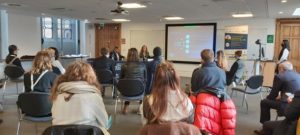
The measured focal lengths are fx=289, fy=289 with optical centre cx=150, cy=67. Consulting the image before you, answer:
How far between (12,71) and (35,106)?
3255 millimetres

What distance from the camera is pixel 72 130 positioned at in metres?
2.02

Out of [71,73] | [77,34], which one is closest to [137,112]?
[71,73]

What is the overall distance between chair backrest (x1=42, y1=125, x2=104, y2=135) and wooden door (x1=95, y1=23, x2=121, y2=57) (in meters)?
12.3

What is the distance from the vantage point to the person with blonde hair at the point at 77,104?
2.21m

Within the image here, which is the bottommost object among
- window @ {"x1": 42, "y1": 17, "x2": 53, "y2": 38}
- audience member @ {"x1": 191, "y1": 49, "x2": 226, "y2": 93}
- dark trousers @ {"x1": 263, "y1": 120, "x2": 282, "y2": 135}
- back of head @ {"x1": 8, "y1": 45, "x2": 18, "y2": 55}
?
dark trousers @ {"x1": 263, "y1": 120, "x2": 282, "y2": 135}

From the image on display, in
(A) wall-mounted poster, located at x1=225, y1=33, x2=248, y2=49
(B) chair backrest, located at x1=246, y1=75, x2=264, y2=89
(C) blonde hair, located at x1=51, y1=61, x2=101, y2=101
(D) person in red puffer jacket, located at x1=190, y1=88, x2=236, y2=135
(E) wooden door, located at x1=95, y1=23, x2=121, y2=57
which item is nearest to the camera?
(C) blonde hair, located at x1=51, y1=61, x2=101, y2=101

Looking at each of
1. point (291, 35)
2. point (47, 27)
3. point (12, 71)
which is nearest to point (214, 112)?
point (12, 71)

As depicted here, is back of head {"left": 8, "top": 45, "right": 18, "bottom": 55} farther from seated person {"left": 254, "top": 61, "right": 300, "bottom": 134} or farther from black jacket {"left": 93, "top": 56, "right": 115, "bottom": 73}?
seated person {"left": 254, "top": 61, "right": 300, "bottom": 134}

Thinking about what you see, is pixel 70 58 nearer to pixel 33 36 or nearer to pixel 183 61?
pixel 33 36

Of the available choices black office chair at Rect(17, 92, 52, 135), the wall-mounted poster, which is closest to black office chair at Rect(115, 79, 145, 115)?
black office chair at Rect(17, 92, 52, 135)

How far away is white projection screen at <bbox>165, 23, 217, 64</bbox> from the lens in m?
12.1

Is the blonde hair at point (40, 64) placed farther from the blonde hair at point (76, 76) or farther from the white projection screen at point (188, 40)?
the white projection screen at point (188, 40)

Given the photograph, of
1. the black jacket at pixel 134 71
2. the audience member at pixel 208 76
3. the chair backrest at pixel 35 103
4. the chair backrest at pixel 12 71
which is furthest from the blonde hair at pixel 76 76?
the chair backrest at pixel 12 71

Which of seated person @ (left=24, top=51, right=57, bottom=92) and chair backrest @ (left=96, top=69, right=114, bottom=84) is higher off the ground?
seated person @ (left=24, top=51, right=57, bottom=92)
